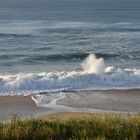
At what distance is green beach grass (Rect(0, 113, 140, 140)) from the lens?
308 inches

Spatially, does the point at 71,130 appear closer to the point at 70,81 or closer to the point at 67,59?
the point at 70,81

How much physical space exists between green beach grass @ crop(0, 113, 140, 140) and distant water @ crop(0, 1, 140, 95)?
458 inches

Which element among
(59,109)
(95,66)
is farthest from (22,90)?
(95,66)

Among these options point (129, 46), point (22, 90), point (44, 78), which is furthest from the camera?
point (129, 46)

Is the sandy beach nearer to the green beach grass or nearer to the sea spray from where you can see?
the sea spray

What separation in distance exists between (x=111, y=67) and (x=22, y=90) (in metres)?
6.22

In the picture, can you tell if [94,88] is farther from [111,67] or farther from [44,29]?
[44,29]

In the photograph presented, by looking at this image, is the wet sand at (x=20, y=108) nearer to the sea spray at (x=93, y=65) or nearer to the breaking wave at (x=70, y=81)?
the breaking wave at (x=70, y=81)

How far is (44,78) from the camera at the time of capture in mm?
22344

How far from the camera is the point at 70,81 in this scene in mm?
22344

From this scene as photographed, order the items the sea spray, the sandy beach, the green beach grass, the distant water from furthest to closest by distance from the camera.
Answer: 1. the sea spray
2. the distant water
3. the sandy beach
4. the green beach grass

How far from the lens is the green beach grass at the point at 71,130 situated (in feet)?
25.7

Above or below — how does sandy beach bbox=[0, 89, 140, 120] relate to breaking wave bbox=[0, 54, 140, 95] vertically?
below

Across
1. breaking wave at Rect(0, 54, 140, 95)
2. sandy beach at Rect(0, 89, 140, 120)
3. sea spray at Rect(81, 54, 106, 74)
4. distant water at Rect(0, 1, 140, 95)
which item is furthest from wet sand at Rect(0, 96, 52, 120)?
sea spray at Rect(81, 54, 106, 74)
